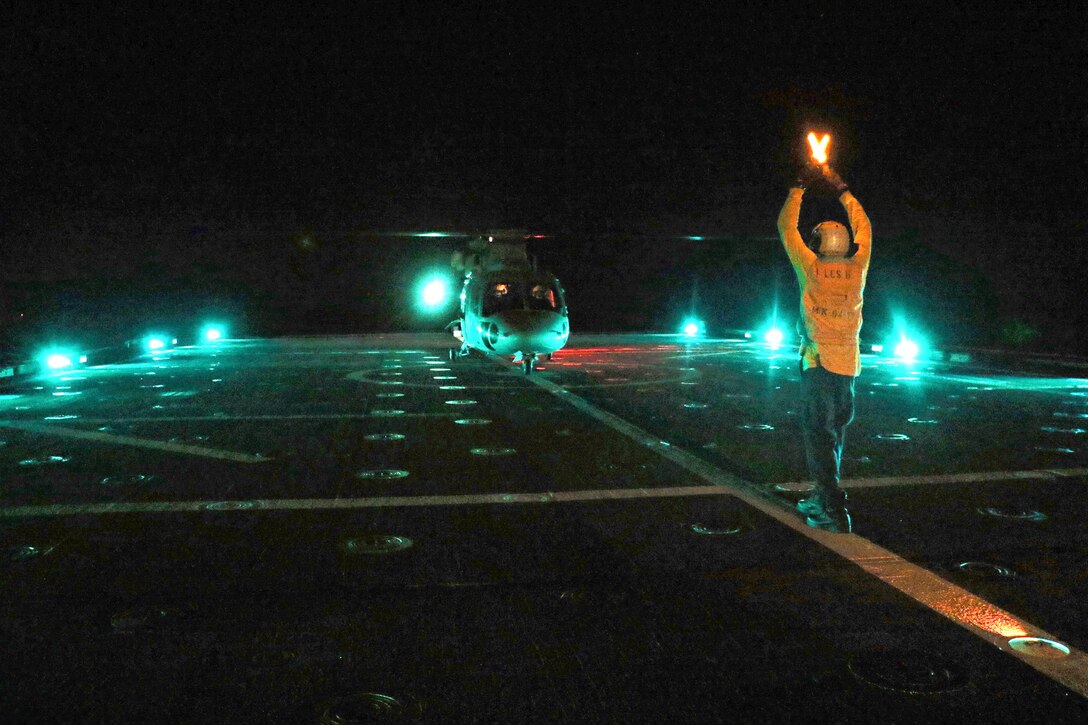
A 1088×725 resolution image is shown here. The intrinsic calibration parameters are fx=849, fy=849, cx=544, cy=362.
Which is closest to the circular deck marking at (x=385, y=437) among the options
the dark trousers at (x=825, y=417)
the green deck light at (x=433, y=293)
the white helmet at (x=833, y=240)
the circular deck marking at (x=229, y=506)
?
the circular deck marking at (x=229, y=506)

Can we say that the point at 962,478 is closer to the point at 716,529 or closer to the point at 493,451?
the point at 716,529

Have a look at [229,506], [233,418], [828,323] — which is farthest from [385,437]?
[828,323]

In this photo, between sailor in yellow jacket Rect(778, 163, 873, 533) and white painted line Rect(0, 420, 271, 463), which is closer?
sailor in yellow jacket Rect(778, 163, 873, 533)

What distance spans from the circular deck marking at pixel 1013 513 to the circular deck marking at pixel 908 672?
315 centimetres

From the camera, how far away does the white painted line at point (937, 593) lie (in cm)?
367

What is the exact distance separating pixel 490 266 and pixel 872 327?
31.4 meters

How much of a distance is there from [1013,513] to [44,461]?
29.7 ft

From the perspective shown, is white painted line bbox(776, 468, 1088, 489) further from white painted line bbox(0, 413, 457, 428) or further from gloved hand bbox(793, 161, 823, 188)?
white painted line bbox(0, 413, 457, 428)

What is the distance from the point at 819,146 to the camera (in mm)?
5973

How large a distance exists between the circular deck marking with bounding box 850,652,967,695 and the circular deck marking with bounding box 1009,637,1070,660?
0.43m

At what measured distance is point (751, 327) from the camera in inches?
1981

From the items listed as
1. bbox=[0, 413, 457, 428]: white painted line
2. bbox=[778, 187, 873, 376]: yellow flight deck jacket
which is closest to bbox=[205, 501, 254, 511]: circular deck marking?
bbox=[778, 187, 873, 376]: yellow flight deck jacket

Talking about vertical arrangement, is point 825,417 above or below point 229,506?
above

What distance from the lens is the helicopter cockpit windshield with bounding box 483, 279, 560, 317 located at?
1978cm
